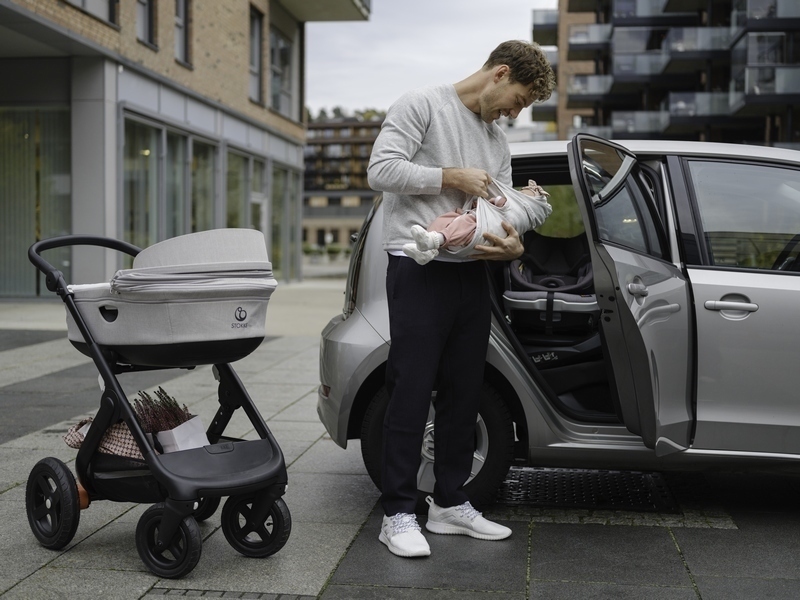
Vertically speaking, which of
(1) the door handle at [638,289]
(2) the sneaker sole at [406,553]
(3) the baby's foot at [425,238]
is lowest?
(2) the sneaker sole at [406,553]

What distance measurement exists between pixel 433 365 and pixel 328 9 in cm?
2536

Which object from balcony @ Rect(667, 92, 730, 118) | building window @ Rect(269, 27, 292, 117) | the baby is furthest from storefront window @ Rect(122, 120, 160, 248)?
balcony @ Rect(667, 92, 730, 118)

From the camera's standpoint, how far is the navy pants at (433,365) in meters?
3.58

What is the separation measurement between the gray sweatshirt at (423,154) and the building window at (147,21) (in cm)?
1515

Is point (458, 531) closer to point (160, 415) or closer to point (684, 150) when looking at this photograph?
point (160, 415)

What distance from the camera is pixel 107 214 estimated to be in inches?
627

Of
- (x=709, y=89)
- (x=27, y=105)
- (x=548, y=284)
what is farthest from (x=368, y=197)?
(x=548, y=284)

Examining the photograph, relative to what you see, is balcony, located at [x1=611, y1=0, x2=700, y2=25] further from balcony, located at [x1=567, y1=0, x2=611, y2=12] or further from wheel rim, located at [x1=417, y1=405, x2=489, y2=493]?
wheel rim, located at [x1=417, y1=405, x2=489, y2=493]

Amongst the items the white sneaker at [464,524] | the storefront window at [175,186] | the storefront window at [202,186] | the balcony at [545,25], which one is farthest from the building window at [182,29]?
the balcony at [545,25]

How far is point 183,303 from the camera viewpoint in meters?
3.32

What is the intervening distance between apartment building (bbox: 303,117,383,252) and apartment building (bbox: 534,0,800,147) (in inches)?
3555

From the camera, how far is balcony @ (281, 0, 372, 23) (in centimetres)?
2664

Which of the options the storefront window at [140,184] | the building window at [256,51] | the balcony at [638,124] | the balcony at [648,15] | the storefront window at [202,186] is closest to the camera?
the storefront window at [140,184]

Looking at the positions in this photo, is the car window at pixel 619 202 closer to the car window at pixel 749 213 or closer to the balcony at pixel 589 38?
the car window at pixel 749 213
